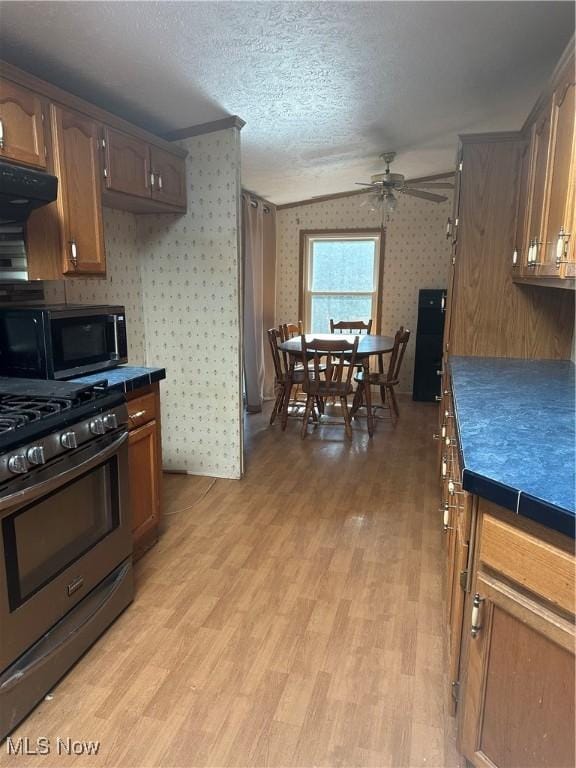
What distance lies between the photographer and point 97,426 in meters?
1.75

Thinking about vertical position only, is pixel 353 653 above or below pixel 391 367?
below

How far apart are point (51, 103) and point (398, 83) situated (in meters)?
1.74

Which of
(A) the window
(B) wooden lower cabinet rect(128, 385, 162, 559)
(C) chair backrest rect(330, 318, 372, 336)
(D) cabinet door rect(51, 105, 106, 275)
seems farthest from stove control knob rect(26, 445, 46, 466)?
(A) the window

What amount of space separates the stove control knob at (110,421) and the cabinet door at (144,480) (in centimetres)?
37

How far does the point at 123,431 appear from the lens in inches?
76.4

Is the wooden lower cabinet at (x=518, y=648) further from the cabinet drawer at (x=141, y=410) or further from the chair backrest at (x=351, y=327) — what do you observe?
the chair backrest at (x=351, y=327)

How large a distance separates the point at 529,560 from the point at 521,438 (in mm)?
437

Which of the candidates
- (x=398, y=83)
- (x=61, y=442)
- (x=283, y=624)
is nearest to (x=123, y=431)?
(x=61, y=442)

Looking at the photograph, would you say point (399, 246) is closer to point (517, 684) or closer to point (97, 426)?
point (97, 426)

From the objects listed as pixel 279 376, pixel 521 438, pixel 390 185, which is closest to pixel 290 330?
pixel 279 376

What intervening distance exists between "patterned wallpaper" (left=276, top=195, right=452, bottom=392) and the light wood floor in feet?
10.8

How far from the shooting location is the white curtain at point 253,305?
4.98m

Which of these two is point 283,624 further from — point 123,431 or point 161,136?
point 161,136

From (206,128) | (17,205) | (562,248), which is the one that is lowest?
(562,248)
